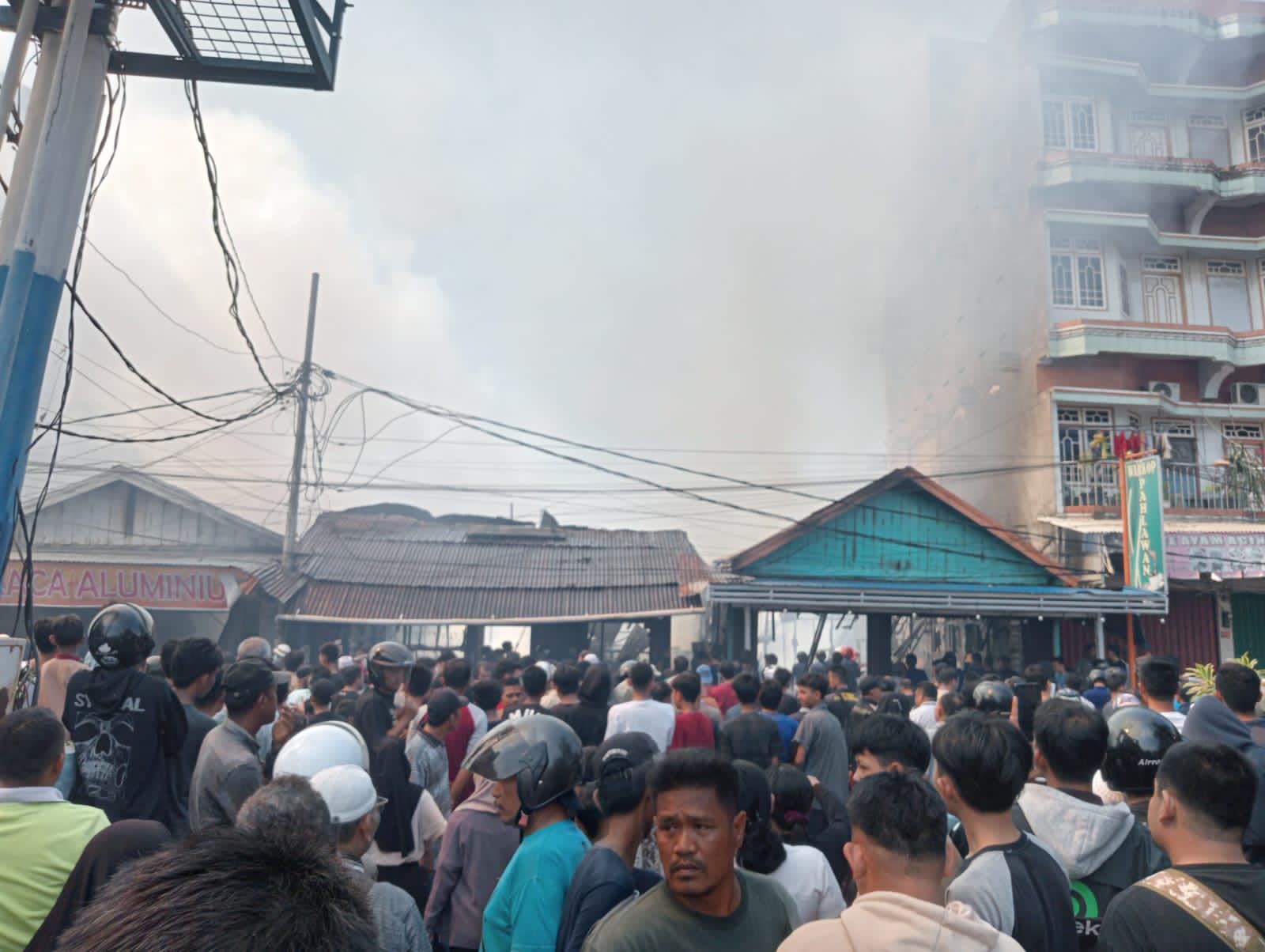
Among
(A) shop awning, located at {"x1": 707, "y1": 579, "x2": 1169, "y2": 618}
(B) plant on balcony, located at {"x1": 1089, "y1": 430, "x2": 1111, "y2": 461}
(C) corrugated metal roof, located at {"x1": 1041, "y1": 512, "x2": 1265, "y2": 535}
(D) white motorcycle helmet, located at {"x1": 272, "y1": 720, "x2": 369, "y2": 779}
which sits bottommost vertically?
(D) white motorcycle helmet, located at {"x1": 272, "y1": 720, "x2": 369, "y2": 779}

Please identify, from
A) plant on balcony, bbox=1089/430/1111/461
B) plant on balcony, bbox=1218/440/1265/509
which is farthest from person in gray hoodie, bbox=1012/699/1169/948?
plant on balcony, bbox=1218/440/1265/509

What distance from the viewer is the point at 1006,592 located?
17.6 m

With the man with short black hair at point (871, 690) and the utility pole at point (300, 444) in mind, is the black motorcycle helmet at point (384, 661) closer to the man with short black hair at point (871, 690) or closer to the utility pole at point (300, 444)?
the man with short black hair at point (871, 690)

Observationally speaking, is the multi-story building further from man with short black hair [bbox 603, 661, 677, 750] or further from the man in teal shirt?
the man in teal shirt

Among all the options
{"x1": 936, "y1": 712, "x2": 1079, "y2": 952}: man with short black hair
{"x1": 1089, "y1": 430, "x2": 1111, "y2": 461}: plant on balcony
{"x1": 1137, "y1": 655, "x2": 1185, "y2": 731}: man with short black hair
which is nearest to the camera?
{"x1": 936, "y1": 712, "x2": 1079, "y2": 952}: man with short black hair

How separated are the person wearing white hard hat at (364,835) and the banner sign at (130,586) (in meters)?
16.6

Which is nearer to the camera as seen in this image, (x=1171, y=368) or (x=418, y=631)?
(x=418, y=631)

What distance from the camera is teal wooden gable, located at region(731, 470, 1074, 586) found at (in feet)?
64.7

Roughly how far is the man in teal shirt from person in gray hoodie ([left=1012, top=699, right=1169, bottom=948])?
1.76 metres

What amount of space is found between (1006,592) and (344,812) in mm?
16892

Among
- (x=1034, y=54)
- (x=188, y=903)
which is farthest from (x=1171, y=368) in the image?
(x=188, y=903)

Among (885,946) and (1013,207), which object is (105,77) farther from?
(1013,207)

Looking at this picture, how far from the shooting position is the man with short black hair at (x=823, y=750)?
6.60 metres

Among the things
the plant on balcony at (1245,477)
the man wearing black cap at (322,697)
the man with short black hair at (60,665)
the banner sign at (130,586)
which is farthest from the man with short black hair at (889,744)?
the plant on balcony at (1245,477)
